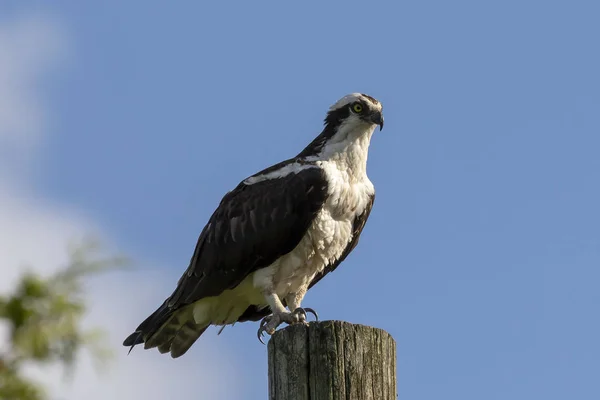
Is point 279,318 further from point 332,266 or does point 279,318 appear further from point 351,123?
point 351,123

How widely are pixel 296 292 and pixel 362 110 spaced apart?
1779 mm

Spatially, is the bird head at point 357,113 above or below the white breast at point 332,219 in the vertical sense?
above

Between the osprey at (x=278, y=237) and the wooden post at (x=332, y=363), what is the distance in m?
2.94

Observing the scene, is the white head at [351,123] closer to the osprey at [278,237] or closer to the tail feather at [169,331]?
the osprey at [278,237]

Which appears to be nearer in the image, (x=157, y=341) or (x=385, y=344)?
(x=385, y=344)

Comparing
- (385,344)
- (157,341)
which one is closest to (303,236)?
(157,341)

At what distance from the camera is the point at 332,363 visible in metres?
4.09

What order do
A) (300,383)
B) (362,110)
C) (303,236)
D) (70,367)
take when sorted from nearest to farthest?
(70,367) < (300,383) < (303,236) < (362,110)

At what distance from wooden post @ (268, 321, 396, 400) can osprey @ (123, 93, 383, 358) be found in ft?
9.64

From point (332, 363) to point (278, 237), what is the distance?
136 inches

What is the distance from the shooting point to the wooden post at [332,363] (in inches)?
159

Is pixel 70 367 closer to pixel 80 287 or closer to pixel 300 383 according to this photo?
pixel 80 287

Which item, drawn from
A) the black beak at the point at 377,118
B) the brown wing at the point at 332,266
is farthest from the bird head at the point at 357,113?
the brown wing at the point at 332,266

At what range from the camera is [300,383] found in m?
4.07
